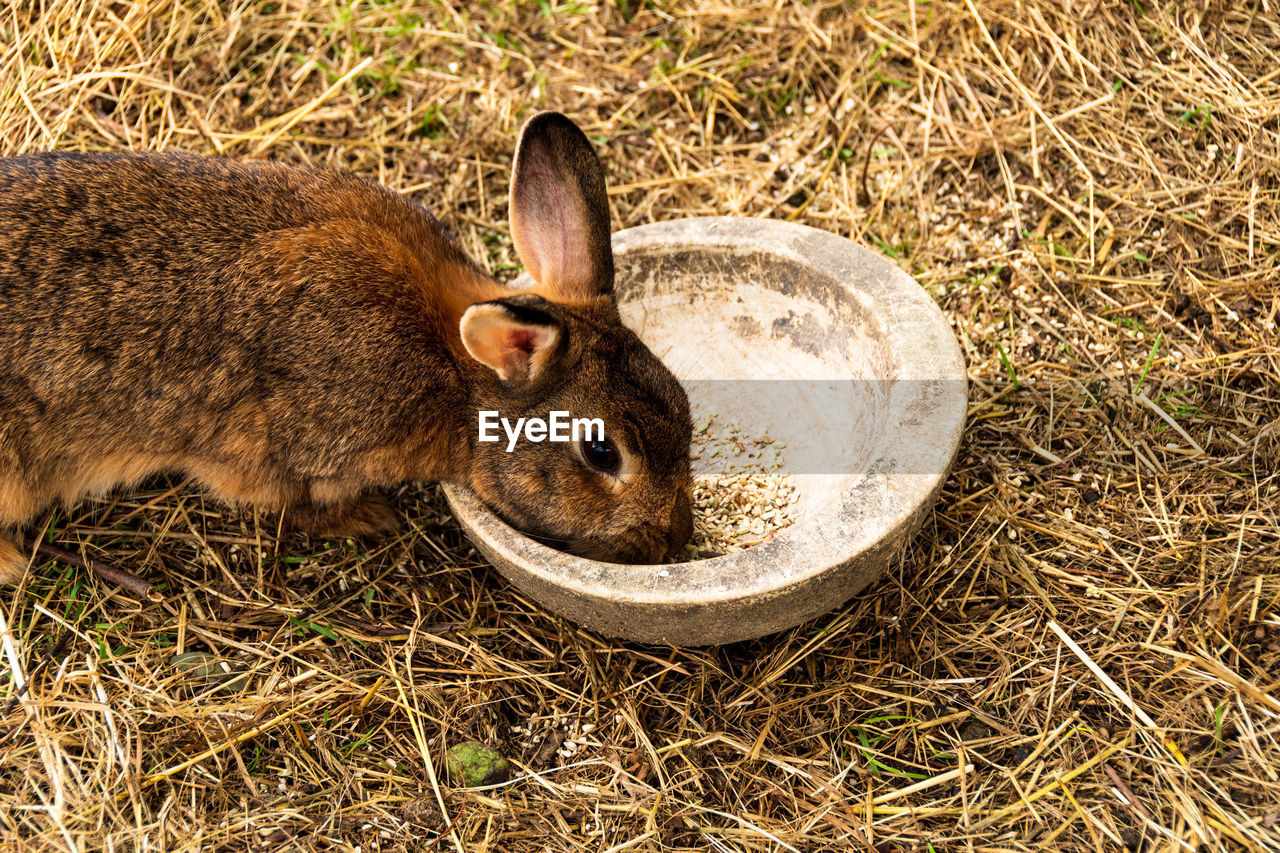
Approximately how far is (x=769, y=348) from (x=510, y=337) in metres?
1.42

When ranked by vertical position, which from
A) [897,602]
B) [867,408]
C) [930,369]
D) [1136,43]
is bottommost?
[897,602]

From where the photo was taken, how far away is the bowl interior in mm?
3996

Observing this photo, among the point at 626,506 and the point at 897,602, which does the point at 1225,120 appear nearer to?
the point at 897,602

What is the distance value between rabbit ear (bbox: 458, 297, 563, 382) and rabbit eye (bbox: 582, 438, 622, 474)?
0.97 ft

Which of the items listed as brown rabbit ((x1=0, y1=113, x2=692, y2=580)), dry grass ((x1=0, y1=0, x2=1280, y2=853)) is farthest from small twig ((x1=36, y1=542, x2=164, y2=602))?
brown rabbit ((x1=0, y1=113, x2=692, y2=580))

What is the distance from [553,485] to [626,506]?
0.86ft

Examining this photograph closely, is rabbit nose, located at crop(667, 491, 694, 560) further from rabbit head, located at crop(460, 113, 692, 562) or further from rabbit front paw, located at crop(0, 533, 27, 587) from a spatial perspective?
rabbit front paw, located at crop(0, 533, 27, 587)

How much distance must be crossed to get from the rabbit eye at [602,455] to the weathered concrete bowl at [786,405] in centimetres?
34

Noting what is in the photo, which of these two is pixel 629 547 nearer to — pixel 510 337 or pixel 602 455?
pixel 602 455

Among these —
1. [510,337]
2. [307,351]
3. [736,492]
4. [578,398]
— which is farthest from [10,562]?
[736,492]

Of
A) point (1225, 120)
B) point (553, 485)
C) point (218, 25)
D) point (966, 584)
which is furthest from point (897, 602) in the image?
point (218, 25)

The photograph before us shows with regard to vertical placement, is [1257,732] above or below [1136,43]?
→ below

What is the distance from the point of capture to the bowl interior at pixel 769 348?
3996 mm

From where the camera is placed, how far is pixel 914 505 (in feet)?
10.5
